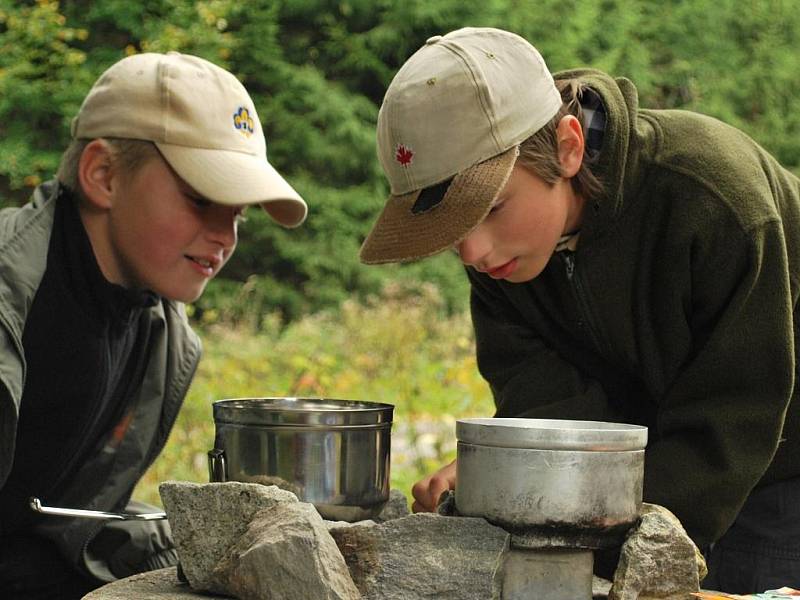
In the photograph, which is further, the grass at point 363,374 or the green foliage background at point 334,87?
the green foliage background at point 334,87

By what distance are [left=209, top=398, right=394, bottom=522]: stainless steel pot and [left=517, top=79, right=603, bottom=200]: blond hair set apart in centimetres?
57

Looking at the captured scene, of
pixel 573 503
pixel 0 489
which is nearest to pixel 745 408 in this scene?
pixel 573 503

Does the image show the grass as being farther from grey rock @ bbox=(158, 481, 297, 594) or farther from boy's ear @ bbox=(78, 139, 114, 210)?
grey rock @ bbox=(158, 481, 297, 594)

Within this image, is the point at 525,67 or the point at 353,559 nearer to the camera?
the point at 353,559

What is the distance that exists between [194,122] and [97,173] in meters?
0.31

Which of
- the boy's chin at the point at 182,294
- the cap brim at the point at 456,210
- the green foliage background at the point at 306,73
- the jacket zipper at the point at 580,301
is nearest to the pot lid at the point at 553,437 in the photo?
the cap brim at the point at 456,210

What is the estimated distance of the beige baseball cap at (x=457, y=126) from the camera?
211 centimetres

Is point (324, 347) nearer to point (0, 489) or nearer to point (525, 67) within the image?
point (0, 489)

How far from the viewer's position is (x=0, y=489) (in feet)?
9.07

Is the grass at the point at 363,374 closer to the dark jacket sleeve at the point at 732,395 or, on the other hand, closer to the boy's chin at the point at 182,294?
the boy's chin at the point at 182,294

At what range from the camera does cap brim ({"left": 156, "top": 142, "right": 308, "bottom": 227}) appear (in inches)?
106

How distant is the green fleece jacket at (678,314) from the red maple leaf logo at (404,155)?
42cm

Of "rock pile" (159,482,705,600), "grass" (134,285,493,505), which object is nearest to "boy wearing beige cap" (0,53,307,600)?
"rock pile" (159,482,705,600)

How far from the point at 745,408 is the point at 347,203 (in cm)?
781
